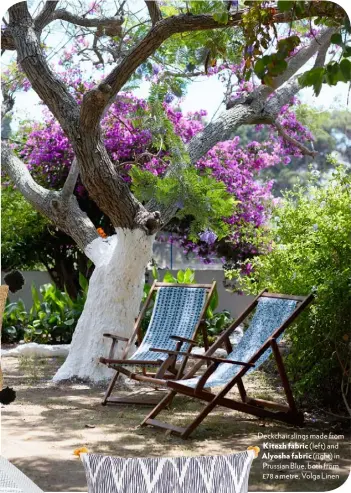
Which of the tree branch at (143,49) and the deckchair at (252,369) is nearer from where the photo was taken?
the deckchair at (252,369)

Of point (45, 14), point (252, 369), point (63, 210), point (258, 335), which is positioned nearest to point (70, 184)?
point (63, 210)

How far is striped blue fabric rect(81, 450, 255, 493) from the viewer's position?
1.82m

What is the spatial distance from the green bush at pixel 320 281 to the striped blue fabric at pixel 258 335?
0.97 feet

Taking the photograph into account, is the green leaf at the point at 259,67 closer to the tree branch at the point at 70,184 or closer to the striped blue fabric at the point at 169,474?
the striped blue fabric at the point at 169,474

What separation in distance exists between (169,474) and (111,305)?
3.64m

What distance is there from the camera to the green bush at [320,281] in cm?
437

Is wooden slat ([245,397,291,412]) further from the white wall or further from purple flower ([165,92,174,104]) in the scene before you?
the white wall

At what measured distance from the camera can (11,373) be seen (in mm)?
5918

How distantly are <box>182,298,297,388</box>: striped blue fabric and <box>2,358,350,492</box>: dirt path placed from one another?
1.04 ft

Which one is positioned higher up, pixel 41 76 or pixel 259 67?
pixel 41 76

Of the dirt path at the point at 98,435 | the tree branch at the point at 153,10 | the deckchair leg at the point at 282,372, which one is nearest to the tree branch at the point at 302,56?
the tree branch at the point at 153,10

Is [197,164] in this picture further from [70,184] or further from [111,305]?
[111,305]

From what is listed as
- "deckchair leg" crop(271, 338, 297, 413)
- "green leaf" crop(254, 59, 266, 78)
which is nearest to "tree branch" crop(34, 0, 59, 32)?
"deckchair leg" crop(271, 338, 297, 413)

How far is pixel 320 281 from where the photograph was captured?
182 inches
